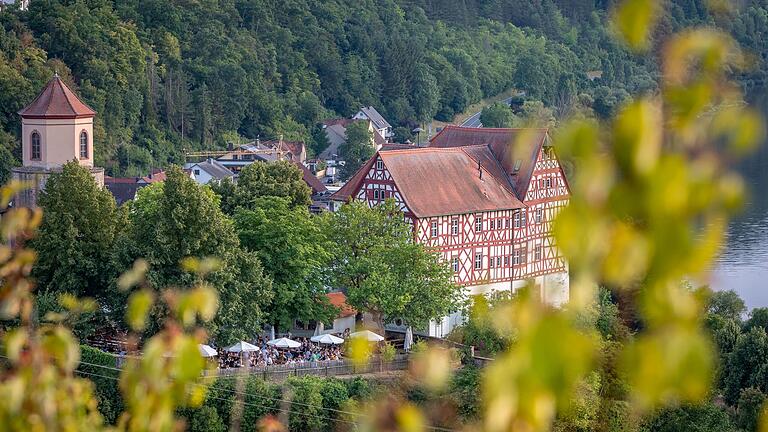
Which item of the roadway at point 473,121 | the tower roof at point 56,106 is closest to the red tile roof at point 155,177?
the tower roof at point 56,106

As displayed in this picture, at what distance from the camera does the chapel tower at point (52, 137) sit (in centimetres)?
3309

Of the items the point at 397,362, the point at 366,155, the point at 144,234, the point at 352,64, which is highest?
the point at 352,64

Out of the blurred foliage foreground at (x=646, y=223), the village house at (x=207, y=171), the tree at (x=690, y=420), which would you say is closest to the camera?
the blurred foliage foreground at (x=646, y=223)

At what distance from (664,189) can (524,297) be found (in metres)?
0.38

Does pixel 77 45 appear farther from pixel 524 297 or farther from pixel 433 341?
pixel 524 297

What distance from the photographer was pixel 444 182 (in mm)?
32125

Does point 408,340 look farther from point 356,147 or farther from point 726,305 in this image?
point 356,147

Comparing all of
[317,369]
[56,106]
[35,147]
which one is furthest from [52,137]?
[317,369]

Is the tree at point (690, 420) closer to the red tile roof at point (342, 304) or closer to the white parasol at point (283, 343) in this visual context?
the white parasol at point (283, 343)

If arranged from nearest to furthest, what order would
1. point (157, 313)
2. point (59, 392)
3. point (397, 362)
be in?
1. point (59, 392)
2. point (157, 313)
3. point (397, 362)

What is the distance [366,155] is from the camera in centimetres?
5888

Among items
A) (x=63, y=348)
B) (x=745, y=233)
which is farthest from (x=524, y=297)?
(x=745, y=233)

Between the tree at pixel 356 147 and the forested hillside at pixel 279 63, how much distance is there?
116 inches

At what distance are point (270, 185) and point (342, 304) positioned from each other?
134 inches
